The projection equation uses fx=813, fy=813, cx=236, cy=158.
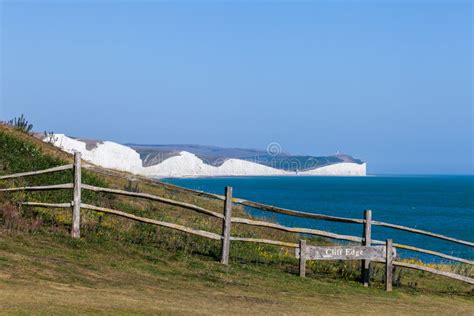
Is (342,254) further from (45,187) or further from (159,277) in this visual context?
(45,187)

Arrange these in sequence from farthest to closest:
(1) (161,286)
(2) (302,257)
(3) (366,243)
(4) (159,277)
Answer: (3) (366,243) → (2) (302,257) → (4) (159,277) → (1) (161,286)

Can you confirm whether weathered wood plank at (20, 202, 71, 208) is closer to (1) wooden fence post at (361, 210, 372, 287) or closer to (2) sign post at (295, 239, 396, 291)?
(2) sign post at (295, 239, 396, 291)

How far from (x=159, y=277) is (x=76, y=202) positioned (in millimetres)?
3100

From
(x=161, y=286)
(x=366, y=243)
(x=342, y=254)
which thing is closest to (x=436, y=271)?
(x=366, y=243)

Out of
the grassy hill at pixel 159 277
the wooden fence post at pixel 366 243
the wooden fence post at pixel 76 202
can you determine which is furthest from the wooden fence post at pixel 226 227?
the wooden fence post at pixel 76 202

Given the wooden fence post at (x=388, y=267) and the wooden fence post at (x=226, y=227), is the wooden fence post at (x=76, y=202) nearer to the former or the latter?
the wooden fence post at (x=226, y=227)

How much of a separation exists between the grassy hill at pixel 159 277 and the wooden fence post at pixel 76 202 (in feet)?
0.71

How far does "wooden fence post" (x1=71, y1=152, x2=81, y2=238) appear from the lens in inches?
670

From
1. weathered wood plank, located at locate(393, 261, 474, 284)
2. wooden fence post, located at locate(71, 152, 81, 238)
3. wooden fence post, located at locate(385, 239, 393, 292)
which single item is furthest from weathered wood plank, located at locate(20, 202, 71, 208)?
weathered wood plank, located at locate(393, 261, 474, 284)

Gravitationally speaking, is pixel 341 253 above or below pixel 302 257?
above

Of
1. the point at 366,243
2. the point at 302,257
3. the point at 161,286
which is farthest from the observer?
the point at 366,243

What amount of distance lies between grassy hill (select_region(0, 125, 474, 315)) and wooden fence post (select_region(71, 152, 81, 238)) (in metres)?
0.22

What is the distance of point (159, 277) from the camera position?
15.0 meters

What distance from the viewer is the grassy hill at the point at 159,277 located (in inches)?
486
